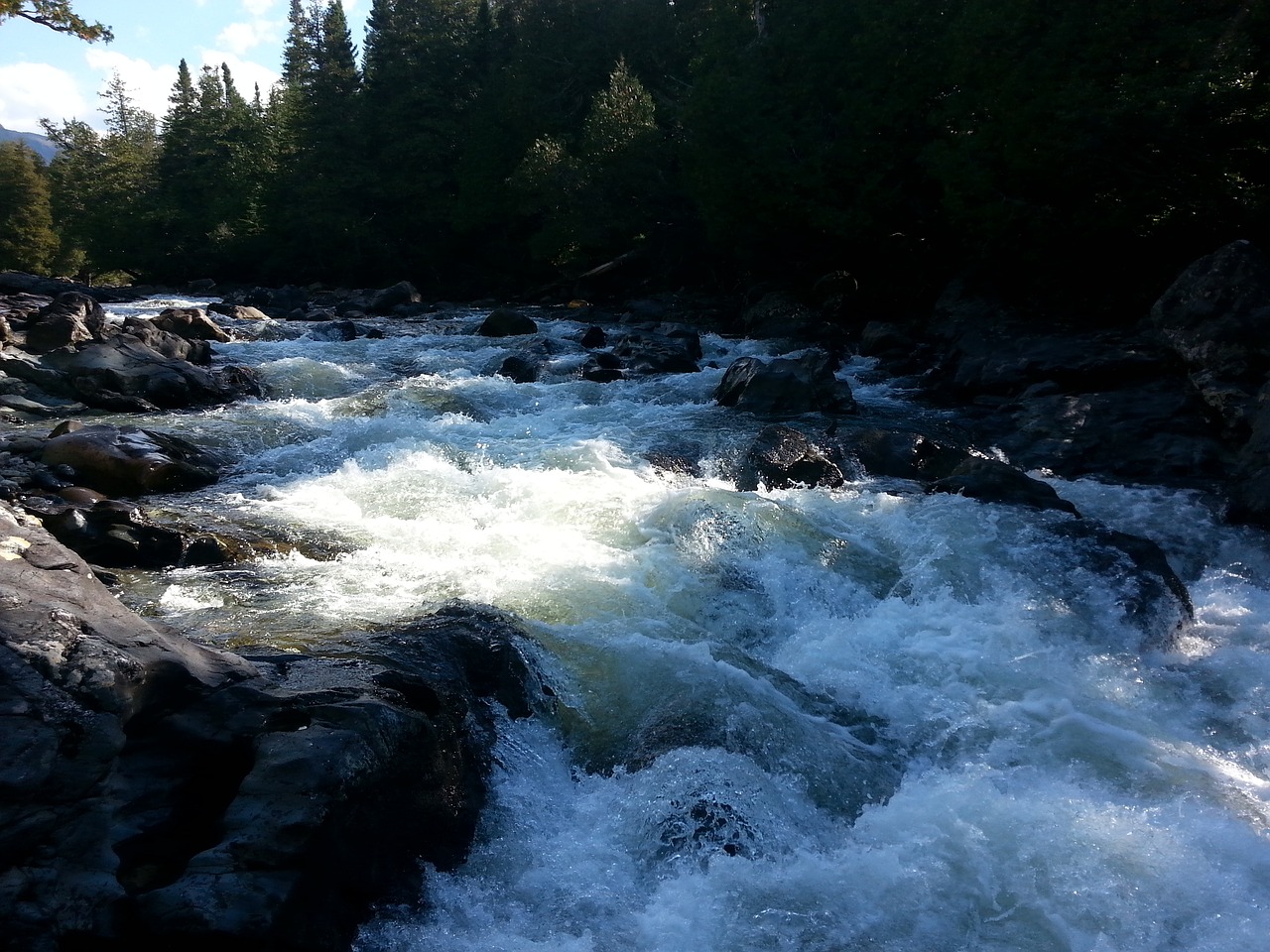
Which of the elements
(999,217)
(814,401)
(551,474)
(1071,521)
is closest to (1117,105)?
(999,217)

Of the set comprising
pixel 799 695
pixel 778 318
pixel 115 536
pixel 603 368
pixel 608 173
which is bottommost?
pixel 799 695

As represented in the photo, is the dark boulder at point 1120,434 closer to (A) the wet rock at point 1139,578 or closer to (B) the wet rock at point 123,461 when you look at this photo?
(A) the wet rock at point 1139,578

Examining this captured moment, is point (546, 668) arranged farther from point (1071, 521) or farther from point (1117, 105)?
point (1117, 105)

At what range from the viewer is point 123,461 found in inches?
322

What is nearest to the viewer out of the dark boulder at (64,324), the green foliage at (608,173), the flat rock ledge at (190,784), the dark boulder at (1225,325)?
the flat rock ledge at (190,784)

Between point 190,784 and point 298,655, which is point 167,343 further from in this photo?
point 190,784

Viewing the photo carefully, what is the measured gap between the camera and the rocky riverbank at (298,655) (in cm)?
299

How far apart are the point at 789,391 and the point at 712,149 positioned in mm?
11196

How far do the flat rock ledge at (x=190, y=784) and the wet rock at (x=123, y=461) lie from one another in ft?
14.3

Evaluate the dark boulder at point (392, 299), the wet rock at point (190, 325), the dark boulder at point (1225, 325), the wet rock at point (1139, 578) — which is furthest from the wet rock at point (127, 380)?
the dark boulder at point (392, 299)

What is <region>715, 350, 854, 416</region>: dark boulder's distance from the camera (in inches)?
483

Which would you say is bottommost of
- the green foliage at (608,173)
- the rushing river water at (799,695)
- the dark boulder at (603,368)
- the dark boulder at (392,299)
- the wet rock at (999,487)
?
the rushing river water at (799,695)

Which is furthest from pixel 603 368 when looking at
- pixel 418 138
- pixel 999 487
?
pixel 418 138

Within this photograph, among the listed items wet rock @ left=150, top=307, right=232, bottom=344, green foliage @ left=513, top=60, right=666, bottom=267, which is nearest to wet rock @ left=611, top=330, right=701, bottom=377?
wet rock @ left=150, top=307, right=232, bottom=344
